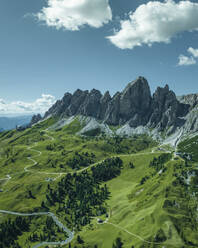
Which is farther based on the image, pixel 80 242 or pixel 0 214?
pixel 0 214

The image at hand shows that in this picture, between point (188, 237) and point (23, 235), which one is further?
point (23, 235)

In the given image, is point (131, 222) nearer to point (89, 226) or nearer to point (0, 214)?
point (89, 226)

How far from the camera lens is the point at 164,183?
188 m

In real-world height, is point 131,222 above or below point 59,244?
above

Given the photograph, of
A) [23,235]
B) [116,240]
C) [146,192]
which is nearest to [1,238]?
[23,235]

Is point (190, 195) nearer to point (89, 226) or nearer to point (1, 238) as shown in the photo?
point (89, 226)

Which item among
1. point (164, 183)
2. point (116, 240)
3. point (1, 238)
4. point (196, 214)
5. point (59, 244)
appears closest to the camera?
point (116, 240)

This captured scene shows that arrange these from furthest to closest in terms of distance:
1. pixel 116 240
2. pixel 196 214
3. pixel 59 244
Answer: pixel 59 244, pixel 196 214, pixel 116 240

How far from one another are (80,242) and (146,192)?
7182 centimetres

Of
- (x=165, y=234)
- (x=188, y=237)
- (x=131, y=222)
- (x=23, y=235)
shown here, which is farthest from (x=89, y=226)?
(x=188, y=237)

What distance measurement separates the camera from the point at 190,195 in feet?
533

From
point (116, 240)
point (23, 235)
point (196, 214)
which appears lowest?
point (23, 235)

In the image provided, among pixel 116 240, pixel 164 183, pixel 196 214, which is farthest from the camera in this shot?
pixel 164 183

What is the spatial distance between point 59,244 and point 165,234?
247ft
